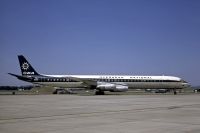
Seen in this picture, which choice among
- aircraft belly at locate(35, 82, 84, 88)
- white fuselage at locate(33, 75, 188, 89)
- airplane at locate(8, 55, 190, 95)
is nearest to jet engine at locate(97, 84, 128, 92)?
airplane at locate(8, 55, 190, 95)

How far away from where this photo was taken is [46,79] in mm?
60656

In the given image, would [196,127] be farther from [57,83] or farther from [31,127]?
[57,83]

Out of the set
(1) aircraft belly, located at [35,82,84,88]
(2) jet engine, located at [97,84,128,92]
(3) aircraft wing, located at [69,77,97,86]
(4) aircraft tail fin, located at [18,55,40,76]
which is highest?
(4) aircraft tail fin, located at [18,55,40,76]

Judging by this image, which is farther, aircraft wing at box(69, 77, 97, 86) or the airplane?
the airplane

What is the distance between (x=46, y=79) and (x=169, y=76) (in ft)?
77.3

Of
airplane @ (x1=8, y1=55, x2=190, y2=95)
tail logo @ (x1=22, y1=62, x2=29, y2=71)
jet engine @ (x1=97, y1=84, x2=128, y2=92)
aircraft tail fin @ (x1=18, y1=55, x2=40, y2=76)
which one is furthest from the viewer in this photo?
tail logo @ (x1=22, y1=62, x2=29, y2=71)

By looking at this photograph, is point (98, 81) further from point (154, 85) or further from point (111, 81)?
point (154, 85)

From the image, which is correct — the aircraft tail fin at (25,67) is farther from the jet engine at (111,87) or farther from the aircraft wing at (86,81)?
the jet engine at (111,87)

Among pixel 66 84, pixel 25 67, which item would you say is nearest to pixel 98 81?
pixel 66 84

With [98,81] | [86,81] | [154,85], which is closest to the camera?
[98,81]

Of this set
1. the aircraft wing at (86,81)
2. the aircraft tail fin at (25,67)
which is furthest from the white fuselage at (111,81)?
the aircraft tail fin at (25,67)

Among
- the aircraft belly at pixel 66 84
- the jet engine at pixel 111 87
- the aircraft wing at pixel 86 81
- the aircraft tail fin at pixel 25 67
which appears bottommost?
the jet engine at pixel 111 87

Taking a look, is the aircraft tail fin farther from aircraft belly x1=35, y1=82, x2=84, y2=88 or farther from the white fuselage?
aircraft belly x1=35, y1=82, x2=84, y2=88

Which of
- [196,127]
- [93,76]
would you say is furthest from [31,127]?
[93,76]
